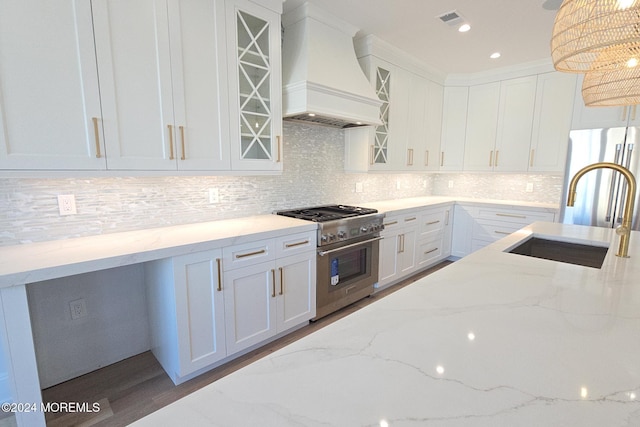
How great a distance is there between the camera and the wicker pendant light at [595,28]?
90cm

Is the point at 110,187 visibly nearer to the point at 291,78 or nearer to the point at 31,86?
the point at 31,86

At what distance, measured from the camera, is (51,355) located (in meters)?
1.89

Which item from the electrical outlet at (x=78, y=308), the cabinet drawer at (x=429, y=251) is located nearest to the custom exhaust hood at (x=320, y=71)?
the cabinet drawer at (x=429, y=251)

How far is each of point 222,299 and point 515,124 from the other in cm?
396

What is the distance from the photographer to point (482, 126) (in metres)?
4.13

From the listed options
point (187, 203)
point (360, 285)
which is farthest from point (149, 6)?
point (360, 285)

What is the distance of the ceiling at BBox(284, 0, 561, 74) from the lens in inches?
94.3

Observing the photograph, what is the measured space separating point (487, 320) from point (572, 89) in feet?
12.7

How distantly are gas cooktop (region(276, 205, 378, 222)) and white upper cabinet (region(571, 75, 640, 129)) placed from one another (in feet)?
7.45

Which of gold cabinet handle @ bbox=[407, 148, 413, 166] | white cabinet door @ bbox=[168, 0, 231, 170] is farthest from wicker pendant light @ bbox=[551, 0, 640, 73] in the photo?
gold cabinet handle @ bbox=[407, 148, 413, 166]

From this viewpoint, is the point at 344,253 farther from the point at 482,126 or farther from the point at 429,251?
the point at 482,126

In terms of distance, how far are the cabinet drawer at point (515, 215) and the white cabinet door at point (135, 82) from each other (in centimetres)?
365

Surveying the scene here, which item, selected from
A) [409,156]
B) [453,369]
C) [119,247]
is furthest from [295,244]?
[409,156]

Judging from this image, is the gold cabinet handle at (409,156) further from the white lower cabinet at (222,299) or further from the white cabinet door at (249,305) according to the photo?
the white cabinet door at (249,305)
